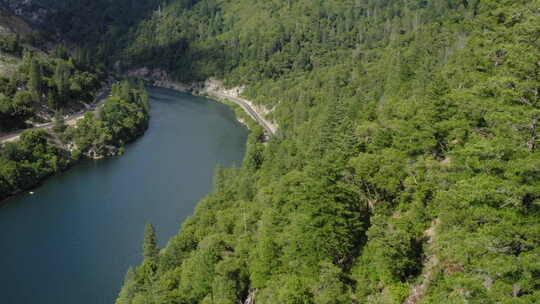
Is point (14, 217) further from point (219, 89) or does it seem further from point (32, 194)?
point (219, 89)

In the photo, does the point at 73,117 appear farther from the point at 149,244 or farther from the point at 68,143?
the point at 149,244

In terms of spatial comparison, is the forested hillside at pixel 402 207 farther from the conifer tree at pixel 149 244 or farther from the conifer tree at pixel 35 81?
the conifer tree at pixel 35 81

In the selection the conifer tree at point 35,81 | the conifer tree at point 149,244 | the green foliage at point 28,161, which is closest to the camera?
the conifer tree at point 149,244

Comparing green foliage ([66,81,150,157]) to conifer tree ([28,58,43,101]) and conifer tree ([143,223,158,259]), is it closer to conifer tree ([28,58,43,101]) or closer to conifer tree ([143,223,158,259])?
conifer tree ([28,58,43,101])

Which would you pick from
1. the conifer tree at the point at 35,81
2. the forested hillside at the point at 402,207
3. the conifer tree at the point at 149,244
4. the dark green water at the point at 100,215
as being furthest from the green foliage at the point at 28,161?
the conifer tree at the point at 149,244

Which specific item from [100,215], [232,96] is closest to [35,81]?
[100,215]

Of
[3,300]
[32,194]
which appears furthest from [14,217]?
[3,300]

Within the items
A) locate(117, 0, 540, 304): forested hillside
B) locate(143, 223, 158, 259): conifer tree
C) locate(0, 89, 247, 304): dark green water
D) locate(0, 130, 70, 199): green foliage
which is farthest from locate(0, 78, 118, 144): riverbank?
locate(143, 223, 158, 259): conifer tree

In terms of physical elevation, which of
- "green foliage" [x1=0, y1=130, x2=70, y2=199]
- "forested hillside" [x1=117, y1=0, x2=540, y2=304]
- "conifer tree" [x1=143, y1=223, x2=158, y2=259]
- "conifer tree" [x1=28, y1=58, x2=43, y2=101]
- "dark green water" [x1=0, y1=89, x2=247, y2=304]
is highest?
"forested hillside" [x1=117, y1=0, x2=540, y2=304]
